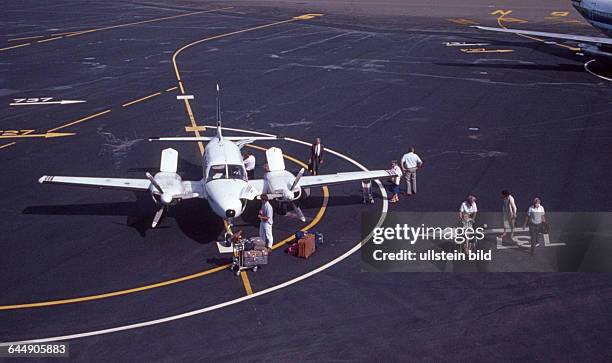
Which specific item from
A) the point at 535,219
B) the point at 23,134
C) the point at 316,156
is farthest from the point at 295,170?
the point at 23,134

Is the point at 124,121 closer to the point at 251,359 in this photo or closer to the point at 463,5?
the point at 251,359

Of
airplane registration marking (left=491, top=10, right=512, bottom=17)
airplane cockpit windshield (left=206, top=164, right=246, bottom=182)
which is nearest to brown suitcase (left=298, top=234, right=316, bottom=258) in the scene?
airplane cockpit windshield (left=206, top=164, right=246, bottom=182)

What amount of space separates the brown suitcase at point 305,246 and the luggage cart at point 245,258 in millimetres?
1669

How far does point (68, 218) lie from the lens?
33.3 m

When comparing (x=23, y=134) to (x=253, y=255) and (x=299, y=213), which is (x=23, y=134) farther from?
(x=253, y=255)

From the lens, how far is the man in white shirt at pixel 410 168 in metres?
35.4

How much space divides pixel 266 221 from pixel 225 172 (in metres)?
3.66

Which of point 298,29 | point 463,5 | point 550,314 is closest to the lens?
point 550,314

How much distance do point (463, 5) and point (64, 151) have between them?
264ft

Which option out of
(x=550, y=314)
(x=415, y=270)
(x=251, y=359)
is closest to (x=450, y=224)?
A: (x=415, y=270)

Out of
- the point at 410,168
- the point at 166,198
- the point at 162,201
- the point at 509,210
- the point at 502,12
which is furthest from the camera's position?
the point at 502,12

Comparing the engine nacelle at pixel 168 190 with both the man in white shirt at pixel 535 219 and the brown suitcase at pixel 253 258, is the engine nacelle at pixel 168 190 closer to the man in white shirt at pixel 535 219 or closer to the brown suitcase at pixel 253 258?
the brown suitcase at pixel 253 258

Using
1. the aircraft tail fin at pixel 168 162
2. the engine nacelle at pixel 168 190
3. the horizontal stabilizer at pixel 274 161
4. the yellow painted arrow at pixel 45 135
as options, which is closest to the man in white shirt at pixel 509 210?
the horizontal stabilizer at pixel 274 161

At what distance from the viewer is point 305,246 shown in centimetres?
2886
